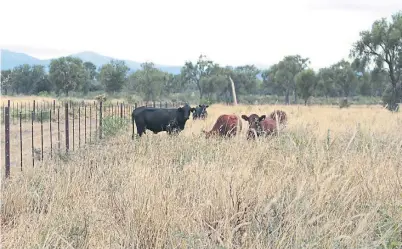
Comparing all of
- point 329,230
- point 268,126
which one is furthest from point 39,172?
point 268,126

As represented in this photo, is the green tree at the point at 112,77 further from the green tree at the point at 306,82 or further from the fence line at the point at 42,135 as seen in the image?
the fence line at the point at 42,135

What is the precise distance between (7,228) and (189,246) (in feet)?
6.94

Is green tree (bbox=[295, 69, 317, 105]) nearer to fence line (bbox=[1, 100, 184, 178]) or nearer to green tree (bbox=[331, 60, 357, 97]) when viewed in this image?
green tree (bbox=[331, 60, 357, 97])

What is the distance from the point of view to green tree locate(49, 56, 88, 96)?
7331 cm

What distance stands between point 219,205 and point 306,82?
6098 cm

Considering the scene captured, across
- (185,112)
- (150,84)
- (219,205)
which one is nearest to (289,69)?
(150,84)

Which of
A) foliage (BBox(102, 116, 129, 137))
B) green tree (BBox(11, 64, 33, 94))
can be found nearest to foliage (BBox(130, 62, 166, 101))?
green tree (BBox(11, 64, 33, 94))

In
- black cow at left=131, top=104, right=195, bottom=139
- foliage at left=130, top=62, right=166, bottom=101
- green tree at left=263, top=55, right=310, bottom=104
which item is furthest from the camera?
green tree at left=263, top=55, right=310, bottom=104

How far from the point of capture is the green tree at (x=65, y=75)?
241 ft

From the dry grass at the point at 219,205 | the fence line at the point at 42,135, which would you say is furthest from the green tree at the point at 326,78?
the dry grass at the point at 219,205

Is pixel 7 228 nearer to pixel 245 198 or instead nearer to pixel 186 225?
pixel 186 225

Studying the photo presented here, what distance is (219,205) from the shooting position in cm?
352

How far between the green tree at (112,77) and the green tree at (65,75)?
12.1 feet

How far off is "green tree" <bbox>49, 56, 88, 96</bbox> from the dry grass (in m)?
71.1
